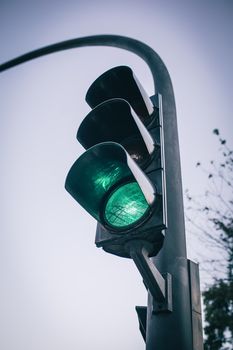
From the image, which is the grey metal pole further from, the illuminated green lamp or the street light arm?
the street light arm

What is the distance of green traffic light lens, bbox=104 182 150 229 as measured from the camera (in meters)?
1.45

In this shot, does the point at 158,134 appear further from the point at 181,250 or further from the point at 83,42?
the point at 83,42

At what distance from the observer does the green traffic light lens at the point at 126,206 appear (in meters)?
1.45

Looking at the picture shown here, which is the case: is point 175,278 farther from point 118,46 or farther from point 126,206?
point 118,46

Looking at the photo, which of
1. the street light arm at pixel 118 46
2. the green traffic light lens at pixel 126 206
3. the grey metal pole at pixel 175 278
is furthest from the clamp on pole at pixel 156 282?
the street light arm at pixel 118 46

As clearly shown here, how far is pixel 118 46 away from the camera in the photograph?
9.37ft

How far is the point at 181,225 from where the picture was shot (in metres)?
1.46

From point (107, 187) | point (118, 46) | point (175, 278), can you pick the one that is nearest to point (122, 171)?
point (107, 187)

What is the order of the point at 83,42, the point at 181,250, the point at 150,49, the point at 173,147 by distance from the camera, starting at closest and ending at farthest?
the point at 181,250
the point at 173,147
the point at 150,49
the point at 83,42

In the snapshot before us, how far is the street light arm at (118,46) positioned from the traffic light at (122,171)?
14.3 inches

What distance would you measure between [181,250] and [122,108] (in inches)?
30.2

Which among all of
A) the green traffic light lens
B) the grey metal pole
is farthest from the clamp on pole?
the green traffic light lens

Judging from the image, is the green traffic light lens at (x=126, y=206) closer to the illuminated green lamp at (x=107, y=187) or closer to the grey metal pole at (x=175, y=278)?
the illuminated green lamp at (x=107, y=187)

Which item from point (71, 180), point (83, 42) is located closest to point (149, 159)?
point (71, 180)
